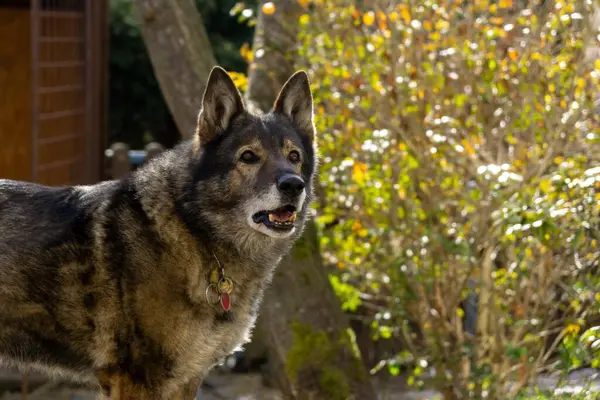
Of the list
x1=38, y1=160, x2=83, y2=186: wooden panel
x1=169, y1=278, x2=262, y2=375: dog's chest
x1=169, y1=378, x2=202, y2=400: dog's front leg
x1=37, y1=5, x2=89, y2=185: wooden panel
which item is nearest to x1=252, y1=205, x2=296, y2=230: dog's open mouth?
x1=169, y1=278, x2=262, y2=375: dog's chest

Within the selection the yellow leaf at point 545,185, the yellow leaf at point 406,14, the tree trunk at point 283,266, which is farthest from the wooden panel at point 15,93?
the yellow leaf at point 545,185

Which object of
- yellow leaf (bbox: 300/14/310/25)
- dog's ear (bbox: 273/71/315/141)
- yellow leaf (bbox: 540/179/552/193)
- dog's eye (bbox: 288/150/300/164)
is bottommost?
yellow leaf (bbox: 540/179/552/193)

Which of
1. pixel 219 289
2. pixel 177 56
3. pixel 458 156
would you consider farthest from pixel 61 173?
pixel 219 289

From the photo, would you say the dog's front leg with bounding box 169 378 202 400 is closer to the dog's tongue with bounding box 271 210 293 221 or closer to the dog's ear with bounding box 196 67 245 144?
the dog's tongue with bounding box 271 210 293 221

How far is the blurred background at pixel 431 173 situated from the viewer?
6441 mm

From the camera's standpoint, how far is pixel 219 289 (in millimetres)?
4578

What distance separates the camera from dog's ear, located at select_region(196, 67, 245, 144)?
4629 mm

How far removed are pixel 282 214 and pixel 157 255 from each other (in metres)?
0.55

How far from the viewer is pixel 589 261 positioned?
631 centimetres

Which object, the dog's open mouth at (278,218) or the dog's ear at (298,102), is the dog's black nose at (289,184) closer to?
the dog's open mouth at (278,218)

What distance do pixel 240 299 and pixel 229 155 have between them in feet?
2.05

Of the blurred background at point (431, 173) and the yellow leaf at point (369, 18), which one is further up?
the yellow leaf at point (369, 18)

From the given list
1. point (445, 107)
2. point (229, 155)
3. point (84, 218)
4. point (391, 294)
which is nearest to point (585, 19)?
point (445, 107)

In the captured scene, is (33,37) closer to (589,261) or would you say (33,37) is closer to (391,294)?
(391,294)
